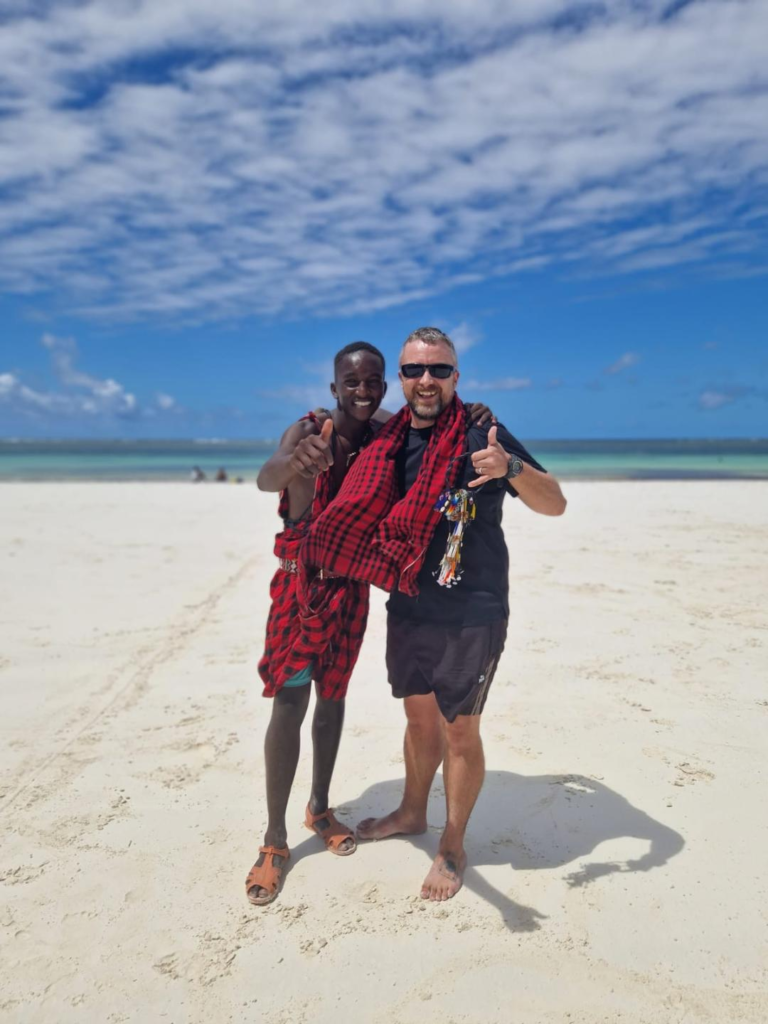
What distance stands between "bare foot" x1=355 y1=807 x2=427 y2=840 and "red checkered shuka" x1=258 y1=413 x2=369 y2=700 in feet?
1.93

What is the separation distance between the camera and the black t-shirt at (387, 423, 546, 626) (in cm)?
267

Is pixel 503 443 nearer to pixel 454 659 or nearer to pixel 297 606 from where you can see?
pixel 454 659

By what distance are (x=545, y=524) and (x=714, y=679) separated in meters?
7.03

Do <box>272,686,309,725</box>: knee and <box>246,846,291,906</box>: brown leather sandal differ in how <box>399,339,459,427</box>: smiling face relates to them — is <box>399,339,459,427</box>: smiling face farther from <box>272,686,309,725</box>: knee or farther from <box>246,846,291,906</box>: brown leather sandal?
<box>246,846,291,906</box>: brown leather sandal

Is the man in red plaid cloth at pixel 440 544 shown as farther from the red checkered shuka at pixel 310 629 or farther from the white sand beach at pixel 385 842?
the white sand beach at pixel 385 842

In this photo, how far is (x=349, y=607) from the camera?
2.92 metres

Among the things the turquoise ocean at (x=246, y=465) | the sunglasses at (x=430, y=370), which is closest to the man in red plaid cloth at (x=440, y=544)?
the sunglasses at (x=430, y=370)

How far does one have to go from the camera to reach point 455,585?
2.69 m

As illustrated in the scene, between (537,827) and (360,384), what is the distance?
2.00 meters

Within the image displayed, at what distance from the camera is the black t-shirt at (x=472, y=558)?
2.67 m

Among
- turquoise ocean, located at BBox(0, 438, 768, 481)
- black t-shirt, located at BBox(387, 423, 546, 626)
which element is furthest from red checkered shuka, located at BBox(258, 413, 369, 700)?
turquoise ocean, located at BBox(0, 438, 768, 481)

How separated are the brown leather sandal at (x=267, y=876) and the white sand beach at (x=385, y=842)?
4 cm

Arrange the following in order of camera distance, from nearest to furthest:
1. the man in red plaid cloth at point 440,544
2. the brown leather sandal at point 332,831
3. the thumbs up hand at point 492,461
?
1. the thumbs up hand at point 492,461
2. the man in red plaid cloth at point 440,544
3. the brown leather sandal at point 332,831

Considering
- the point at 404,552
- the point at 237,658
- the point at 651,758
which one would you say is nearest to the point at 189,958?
the point at 404,552
